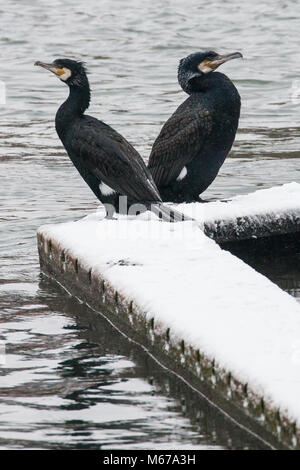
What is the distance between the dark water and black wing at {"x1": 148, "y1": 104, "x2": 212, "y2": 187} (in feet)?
3.17

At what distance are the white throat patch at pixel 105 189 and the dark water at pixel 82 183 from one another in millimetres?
642

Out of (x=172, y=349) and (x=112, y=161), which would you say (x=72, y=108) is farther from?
(x=172, y=349)

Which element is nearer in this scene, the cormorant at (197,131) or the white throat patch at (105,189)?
the white throat patch at (105,189)

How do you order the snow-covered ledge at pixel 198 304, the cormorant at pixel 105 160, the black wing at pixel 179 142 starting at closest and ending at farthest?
1. the snow-covered ledge at pixel 198 304
2. the cormorant at pixel 105 160
3. the black wing at pixel 179 142

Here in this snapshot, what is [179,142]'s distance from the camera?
8117mm

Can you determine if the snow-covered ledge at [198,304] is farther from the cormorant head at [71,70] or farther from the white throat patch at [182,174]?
the cormorant head at [71,70]

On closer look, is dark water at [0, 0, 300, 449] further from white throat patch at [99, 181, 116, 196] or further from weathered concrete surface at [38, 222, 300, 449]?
white throat patch at [99, 181, 116, 196]

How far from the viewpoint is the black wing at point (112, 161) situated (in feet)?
24.8

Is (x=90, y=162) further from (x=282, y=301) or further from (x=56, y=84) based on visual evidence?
(x=56, y=84)

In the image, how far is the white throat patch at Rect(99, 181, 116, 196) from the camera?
7.72m

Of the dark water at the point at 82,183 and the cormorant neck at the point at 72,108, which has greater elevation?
the cormorant neck at the point at 72,108

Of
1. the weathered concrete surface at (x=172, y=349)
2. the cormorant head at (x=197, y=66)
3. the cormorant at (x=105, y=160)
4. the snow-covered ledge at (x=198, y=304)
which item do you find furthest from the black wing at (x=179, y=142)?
the weathered concrete surface at (x=172, y=349)

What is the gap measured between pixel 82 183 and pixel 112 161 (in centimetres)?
314

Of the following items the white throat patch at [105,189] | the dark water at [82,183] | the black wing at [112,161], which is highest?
the black wing at [112,161]
